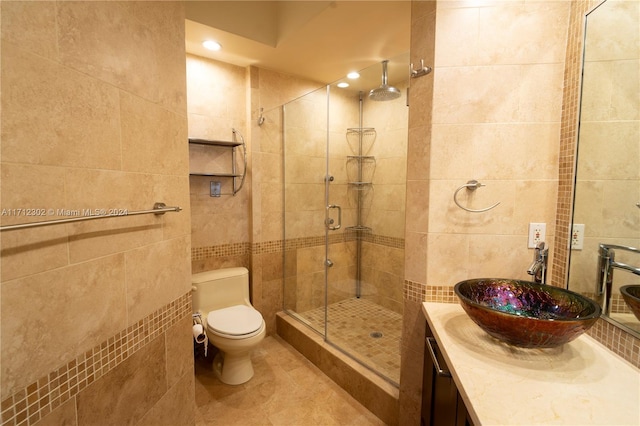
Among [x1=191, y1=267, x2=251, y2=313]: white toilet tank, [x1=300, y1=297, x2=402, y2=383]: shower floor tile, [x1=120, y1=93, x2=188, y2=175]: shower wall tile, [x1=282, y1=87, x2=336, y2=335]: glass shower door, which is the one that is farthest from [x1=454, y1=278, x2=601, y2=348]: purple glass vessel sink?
[x1=191, y1=267, x2=251, y2=313]: white toilet tank

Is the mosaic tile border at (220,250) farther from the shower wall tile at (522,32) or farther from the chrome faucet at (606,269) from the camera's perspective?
the chrome faucet at (606,269)

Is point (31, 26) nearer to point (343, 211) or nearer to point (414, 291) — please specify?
point (414, 291)

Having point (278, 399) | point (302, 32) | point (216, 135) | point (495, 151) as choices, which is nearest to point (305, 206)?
point (216, 135)

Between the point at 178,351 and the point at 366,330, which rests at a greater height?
the point at 178,351

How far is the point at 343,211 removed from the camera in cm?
286

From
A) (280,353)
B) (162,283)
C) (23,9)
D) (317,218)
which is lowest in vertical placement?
(280,353)

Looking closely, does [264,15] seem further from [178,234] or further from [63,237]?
[63,237]

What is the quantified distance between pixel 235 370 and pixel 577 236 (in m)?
2.30

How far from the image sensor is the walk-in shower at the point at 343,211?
259cm

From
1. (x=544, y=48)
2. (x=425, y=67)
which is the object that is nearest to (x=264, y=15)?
(x=425, y=67)

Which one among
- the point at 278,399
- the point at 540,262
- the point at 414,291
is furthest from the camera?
the point at 278,399

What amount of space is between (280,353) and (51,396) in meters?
1.86

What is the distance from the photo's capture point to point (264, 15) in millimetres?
2098

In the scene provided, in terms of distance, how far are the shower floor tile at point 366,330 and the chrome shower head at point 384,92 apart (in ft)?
6.35
